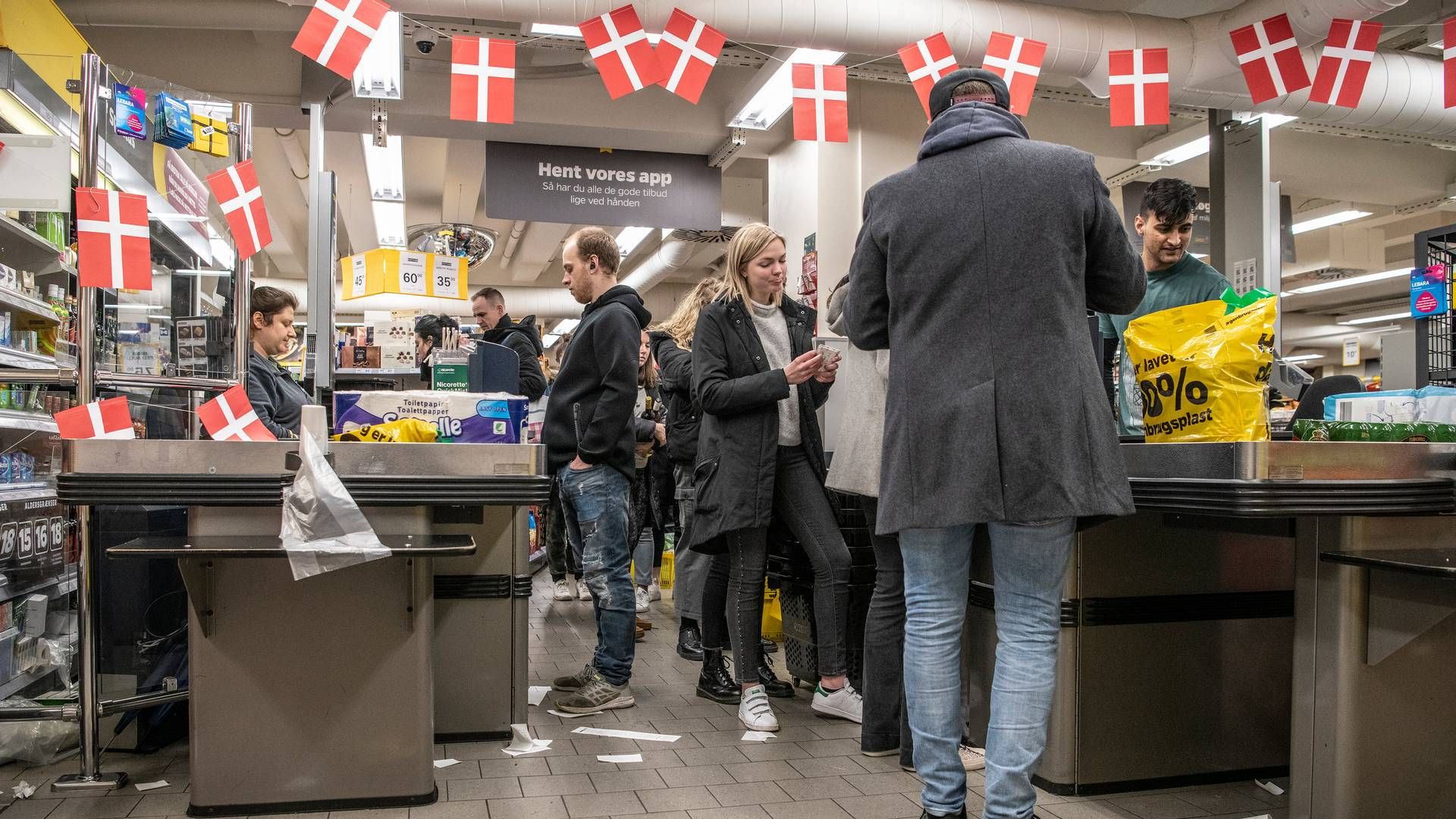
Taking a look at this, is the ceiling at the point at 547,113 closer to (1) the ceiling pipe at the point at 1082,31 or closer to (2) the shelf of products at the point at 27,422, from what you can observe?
(1) the ceiling pipe at the point at 1082,31

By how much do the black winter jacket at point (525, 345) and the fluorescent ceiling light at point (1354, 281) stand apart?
1230 cm

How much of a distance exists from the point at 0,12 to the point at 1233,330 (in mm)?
4331

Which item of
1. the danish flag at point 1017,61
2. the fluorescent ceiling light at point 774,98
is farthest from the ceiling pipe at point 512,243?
the danish flag at point 1017,61

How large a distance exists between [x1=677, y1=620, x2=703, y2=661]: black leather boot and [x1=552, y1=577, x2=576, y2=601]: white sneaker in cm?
186

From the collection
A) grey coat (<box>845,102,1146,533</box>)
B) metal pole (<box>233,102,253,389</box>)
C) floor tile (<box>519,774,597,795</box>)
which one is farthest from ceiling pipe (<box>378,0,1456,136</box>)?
floor tile (<box>519,774,597,795</box>)

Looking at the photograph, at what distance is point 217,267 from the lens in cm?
394

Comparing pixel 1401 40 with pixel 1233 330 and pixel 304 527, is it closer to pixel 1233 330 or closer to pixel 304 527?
pixel 1233 330

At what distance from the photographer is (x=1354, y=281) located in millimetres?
14414

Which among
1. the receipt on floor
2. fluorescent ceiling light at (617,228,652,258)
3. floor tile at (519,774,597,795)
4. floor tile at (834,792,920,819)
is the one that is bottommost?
the receipt on floor

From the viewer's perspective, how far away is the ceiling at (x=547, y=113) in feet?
19.1

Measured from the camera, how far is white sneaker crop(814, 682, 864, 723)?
320 centimetres

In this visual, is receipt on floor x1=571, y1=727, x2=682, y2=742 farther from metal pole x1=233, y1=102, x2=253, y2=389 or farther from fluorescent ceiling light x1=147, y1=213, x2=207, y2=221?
fluorescent ceiling light x1=147, y1=213, x2=207, y2=221

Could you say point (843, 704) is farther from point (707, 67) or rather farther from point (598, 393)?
point (707, 67)

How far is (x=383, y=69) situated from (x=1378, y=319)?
1902 cm
